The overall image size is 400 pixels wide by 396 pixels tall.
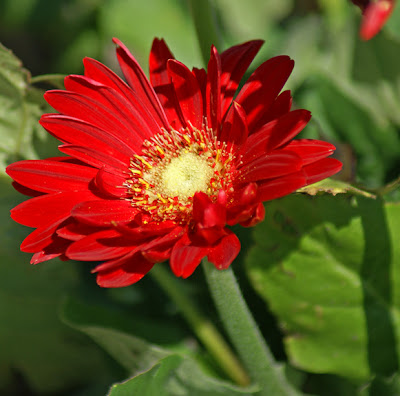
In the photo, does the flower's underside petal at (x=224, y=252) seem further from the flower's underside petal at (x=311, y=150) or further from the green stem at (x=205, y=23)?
the green stem at (x=205, y=23)

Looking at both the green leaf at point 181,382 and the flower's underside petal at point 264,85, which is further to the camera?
the green leaf at point 181,382

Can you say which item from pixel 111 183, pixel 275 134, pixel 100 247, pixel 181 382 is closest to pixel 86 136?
pixel 111 183

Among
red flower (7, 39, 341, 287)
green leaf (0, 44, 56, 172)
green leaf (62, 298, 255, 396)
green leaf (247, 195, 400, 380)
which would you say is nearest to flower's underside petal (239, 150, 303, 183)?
red flower (7, 39, 341, 287)

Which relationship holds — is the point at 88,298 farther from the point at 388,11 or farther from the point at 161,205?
the point at 388,11

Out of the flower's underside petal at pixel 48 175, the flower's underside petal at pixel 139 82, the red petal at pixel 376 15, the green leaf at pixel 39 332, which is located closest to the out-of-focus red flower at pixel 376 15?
the red petal at pixel 376 15

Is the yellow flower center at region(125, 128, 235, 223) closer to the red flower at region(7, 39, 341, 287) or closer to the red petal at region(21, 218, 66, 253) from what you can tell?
the red flower at region(7, 39, 341, 287)

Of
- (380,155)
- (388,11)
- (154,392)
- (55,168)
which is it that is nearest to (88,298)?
(154,392)
